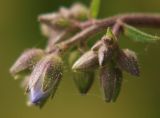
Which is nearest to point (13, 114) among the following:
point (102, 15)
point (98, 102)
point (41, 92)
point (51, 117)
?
point (51, 117)

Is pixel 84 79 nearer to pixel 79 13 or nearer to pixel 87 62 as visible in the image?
pixel 87 62

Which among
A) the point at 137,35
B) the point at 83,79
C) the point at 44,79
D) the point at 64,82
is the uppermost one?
the point at 137,35

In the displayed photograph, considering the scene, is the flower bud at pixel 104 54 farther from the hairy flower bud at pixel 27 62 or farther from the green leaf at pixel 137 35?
the hairy flower bud at pixel 27 62

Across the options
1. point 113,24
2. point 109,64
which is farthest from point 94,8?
point 109,64

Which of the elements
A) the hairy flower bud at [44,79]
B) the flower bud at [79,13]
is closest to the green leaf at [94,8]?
the flower bud at [79,13]

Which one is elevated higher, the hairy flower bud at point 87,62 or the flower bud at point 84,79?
the hairy flower bud at point 87,62

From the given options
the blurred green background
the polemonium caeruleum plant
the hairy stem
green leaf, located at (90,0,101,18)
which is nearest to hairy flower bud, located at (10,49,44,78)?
the polemonium caeruleum plant
